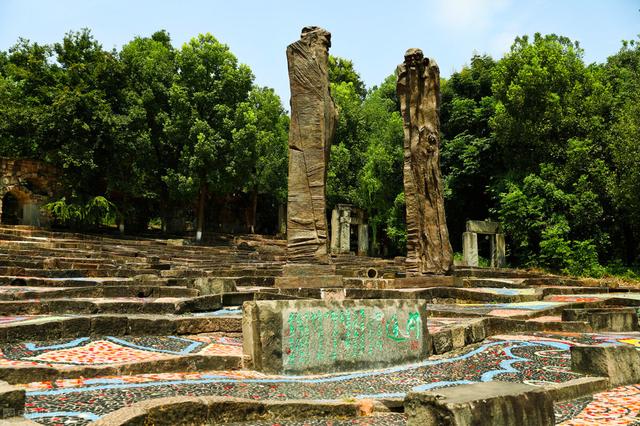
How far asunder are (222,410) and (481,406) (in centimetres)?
155

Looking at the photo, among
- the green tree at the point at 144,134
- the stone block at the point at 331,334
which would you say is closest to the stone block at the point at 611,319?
the stone block at the point at 331,334

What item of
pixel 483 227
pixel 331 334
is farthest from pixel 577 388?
pixel 483 227

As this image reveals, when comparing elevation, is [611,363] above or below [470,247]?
below

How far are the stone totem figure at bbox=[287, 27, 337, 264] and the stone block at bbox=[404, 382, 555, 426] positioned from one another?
6.03m

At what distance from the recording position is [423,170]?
1227cm

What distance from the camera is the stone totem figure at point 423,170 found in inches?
478

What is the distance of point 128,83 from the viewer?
26.9 meters

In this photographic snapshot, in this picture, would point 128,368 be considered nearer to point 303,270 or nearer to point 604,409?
point 604,409

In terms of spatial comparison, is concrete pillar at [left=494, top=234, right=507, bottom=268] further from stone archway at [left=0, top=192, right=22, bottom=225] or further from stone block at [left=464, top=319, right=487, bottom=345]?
stone archway at [left=0, top=192, right=22, bottom=225]

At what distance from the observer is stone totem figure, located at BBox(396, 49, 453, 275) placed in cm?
1214

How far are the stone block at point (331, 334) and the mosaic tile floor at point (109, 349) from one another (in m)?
0.62

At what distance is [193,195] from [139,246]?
270 inches

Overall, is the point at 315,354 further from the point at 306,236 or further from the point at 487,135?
the point at 487,135

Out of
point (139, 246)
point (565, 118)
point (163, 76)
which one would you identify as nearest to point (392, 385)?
point (139, 246)
